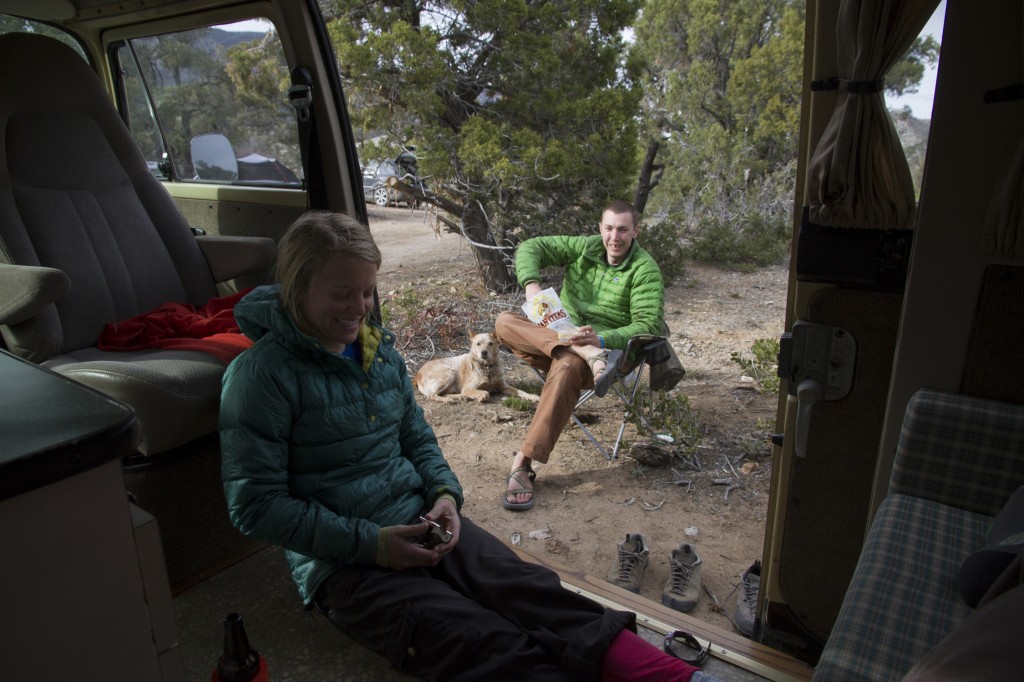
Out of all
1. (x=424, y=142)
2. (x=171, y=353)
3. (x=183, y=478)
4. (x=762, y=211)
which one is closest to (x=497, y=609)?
(x=183, y=478)

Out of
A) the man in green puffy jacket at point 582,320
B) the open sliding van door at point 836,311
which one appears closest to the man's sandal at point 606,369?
the man in green puffy jacket at point 582,320

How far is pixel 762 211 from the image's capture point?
7.59m

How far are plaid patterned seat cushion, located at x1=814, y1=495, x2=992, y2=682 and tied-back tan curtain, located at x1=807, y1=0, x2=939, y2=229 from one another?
2.05 feet

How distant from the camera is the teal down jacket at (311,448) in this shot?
1.54 metres

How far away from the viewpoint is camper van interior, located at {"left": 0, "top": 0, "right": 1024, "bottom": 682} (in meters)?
0.77

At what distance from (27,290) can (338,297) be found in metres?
1.13

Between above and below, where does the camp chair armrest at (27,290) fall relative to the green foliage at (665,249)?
above

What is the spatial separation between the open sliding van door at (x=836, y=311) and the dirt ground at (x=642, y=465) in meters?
0.74

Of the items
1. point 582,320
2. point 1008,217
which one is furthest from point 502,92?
point 1008,217

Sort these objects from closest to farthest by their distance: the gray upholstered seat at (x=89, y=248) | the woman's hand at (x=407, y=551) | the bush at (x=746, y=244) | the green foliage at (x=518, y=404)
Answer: the woman's hand at (x=407, y=551) → the gray upholstered seat at (x=89, y=248) → the green foliage at (x=518, y=404) → the bush at (x=746, y=244)

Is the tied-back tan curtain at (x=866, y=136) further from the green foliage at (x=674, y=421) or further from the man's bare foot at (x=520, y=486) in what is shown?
the green foliage at (x=674, y=421)

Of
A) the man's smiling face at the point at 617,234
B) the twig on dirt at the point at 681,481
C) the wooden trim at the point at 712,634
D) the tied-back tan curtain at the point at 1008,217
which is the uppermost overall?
the tied-back tan curtain at the point at 1008,217

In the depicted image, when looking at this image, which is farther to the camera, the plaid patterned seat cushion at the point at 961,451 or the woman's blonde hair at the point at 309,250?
the woman's blonde hair at the point at 309,250

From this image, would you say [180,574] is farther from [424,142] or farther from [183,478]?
[424,142]
